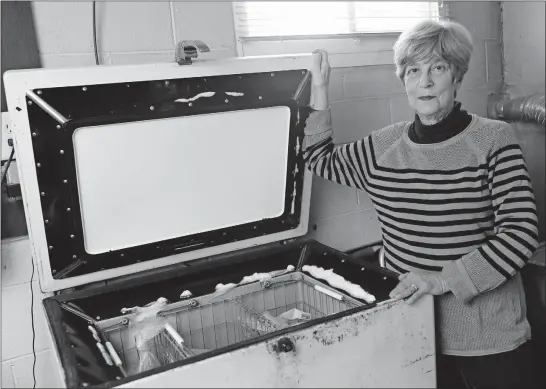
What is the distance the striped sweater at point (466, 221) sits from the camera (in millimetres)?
1379

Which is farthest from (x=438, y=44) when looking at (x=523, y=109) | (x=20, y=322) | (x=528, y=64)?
(x=20, y=322)

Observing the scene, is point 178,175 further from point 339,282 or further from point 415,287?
point 415,287

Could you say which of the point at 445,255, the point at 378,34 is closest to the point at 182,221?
the point at 445,255

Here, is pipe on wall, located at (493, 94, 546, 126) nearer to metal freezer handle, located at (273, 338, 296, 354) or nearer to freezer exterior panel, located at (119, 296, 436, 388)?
freezer exterior panel, located at (119, 296, 436, 388)

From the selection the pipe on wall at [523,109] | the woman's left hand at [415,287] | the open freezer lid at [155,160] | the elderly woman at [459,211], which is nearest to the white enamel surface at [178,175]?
the open freezer lid at [155,160]

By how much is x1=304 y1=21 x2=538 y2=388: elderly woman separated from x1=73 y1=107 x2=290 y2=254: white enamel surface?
269 mm

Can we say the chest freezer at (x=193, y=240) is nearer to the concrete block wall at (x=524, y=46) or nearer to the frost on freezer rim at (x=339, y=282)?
the frost on freezer rim at (x=339, y=282)

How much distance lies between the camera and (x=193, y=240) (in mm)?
1546

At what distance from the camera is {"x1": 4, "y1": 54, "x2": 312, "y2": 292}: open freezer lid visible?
125 cm

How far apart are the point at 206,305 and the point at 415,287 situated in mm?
541

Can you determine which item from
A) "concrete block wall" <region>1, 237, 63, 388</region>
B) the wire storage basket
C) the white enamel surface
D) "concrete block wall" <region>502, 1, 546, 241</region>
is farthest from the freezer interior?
"concrete block wall" <region>502, 1, 546, 241</region>

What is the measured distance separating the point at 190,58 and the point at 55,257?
22.7 inches

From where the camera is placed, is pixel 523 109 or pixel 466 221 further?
pixel 523 109

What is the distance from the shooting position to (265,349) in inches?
43.1
